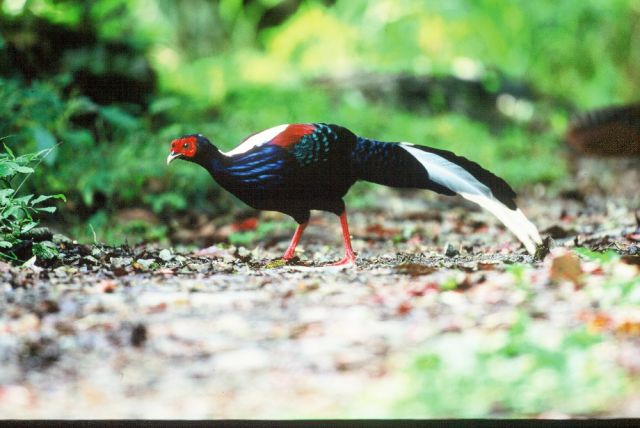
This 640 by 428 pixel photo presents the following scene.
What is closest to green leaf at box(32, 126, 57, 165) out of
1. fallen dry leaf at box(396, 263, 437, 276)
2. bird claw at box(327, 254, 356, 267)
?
bird claw at box(327, 254, 356, 267)

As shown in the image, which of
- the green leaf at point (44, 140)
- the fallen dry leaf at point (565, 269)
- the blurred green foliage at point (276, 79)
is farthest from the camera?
the blurred green foliage at point (276, 79)

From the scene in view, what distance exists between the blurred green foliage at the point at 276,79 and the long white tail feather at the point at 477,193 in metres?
1.72

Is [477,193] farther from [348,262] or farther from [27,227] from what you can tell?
[27,227]

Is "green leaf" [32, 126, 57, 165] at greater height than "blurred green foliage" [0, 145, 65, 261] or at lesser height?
greater

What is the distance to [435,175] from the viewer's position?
2.95m

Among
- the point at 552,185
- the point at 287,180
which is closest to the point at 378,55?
the point at 552,185

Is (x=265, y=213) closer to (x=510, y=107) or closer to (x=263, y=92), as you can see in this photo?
(x=263, y=92)

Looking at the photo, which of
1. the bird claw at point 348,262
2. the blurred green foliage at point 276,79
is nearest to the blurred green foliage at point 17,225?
the blurred green foliage at point 276,79

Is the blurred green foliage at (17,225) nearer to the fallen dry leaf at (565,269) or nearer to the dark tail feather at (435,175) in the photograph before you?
the dark tail feather at (435,175)

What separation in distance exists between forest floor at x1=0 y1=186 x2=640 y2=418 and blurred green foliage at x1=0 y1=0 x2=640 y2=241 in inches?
59.6

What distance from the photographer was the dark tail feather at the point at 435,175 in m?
2.93

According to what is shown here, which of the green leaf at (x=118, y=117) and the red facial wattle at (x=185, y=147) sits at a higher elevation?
the green leaf at (x=118, y=117)

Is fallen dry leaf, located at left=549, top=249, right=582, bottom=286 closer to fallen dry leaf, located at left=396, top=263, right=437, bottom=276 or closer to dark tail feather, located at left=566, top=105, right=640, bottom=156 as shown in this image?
fallen dry leaf, located at left=396, top=263, right=437, bottom=276

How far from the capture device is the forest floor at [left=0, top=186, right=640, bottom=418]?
2.07 metres
